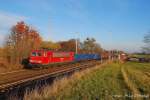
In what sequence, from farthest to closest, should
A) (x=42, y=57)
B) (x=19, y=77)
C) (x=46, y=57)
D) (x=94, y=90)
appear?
1. (x=46, y=57)
2. (x=42, y=57)
3. (x=19, y=77)
4. (x=94, y=90)

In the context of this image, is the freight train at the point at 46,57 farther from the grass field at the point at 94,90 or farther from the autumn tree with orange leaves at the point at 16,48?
the grass field at the point at 94,90

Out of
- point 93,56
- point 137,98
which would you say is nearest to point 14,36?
point 137,98

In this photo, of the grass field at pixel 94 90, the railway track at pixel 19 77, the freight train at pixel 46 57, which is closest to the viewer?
the grass field at pixel 94 90

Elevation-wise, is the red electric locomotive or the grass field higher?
the red electric locomotive

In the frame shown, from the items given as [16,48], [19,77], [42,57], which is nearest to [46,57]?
[42,57]

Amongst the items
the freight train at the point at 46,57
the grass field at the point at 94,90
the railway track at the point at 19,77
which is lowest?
the railway track at the point at 19,77

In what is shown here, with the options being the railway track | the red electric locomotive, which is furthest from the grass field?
the red electric locomotive

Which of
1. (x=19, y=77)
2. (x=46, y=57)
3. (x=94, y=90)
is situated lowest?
(x=19, y=77)

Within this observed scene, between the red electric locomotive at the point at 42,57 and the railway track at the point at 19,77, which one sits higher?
the red electric locomotive at the point at 42,57

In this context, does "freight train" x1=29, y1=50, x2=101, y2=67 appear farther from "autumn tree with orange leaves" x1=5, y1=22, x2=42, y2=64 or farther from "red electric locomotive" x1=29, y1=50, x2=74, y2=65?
"autumn tree with orange leaves" x1=5, y1=22, x2=42, y2=64

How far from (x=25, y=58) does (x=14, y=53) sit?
2.67m

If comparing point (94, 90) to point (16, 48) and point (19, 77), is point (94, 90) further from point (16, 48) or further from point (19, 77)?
point (16, 48)

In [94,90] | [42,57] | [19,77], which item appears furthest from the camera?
[42,57]

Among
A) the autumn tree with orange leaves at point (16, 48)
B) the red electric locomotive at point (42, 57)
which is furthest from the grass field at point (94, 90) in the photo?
the autumn tree with orange leaves at point (16, 48)
